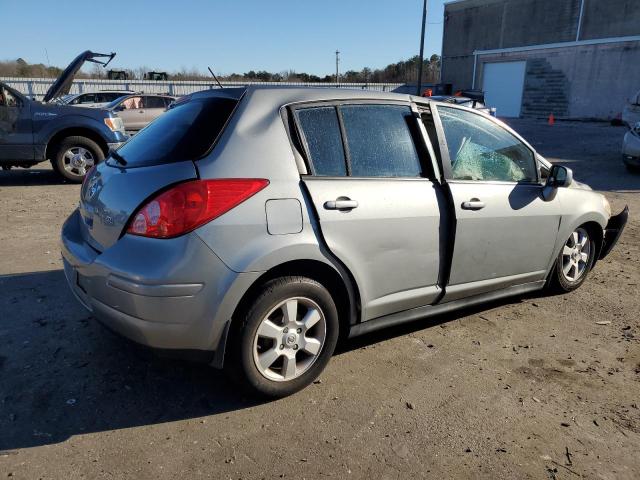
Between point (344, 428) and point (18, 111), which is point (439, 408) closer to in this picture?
point (344, 428)

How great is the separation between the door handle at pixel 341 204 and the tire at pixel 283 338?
1.39 ft

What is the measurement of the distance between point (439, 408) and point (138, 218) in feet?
6.36

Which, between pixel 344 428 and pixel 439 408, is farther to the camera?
pixel 439 408

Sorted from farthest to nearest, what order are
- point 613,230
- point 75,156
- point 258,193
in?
point 75,156 < point 613,230 < point 258,193

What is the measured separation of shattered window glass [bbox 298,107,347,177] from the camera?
2820mm

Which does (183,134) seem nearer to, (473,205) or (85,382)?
(85,382)

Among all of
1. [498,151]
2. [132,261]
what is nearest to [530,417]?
[498,151]

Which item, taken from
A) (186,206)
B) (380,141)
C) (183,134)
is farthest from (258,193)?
(380,141)

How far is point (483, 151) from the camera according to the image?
145 inches

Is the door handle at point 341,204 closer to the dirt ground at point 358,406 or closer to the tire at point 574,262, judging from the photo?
the dirt ground at point 358,406

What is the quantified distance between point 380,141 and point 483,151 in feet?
3.34

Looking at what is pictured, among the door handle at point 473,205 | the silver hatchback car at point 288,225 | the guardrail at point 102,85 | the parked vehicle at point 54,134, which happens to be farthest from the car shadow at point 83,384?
the guardrail at point 102,85

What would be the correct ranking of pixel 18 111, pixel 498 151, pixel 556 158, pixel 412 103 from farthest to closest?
pixel 556 158, pixel 18 111, pixel 498 151, pixel 412 103

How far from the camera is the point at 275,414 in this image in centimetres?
271
